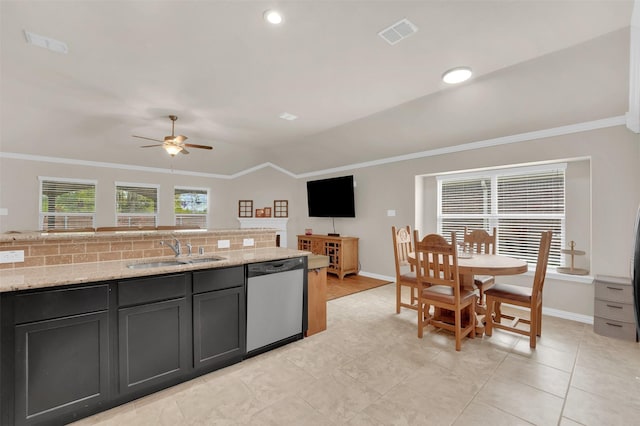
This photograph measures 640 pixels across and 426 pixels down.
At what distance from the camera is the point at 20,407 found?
5.18 ft

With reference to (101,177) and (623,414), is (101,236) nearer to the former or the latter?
(623,414)

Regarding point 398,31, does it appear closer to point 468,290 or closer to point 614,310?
point 468,290

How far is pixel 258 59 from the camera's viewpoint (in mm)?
2664

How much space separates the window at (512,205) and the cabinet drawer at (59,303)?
189 inches

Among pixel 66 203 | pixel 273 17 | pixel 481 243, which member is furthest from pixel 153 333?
pixel 66 203

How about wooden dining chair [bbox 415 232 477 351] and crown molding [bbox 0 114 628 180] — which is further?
crown molding [bbox 0 114 628 180]

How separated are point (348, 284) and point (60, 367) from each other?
410 centimetres

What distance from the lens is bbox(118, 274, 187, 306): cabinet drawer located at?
1.88m

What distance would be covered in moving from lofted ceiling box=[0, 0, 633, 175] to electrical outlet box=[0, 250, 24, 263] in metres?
1.76

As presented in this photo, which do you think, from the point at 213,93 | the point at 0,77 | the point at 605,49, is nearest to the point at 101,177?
the point at 0,77

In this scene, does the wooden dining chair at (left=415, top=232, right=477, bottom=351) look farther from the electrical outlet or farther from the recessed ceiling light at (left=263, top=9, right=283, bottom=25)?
the electrical outlet

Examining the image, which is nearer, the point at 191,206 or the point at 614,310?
the point at 614,310

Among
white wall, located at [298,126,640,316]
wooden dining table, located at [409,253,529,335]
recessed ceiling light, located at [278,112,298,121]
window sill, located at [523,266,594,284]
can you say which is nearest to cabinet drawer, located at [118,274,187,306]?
wooden dining table, located at [409,253,529,335]

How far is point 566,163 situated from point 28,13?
5674mm
